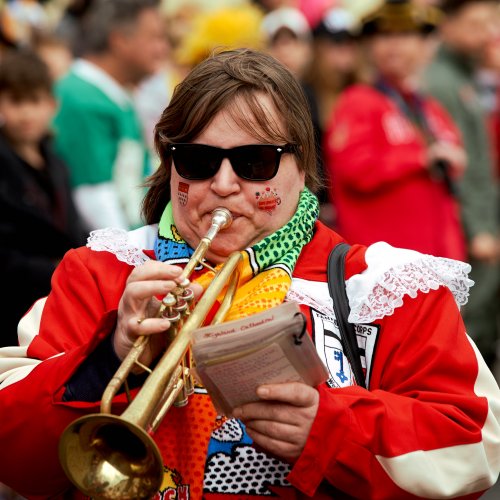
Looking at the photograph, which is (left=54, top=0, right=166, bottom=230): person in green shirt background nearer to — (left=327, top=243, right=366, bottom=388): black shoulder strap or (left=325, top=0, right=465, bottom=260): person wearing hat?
(left=325, top=0, right=465, bottom=260): person wearing hat

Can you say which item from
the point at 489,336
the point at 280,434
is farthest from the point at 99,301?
the point at 489,336

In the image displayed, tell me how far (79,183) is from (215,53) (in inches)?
126

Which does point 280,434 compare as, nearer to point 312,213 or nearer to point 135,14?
point 312,213

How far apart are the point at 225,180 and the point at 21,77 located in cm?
312

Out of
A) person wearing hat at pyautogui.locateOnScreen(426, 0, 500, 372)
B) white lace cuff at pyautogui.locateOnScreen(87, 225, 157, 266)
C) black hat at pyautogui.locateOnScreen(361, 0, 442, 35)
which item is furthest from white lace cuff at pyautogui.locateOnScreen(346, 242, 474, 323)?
person wearing hat at pyautogui.locateOnScreen(426, 0, 500, 372)

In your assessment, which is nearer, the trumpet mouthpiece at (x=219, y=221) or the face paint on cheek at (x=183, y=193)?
the trumpet mouthpiece at (x=219, y=221)

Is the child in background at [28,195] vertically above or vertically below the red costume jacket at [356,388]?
below

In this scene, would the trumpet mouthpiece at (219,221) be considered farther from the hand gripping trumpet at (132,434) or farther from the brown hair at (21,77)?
the brown hair at (21,77)

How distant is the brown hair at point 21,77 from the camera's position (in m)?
5.87

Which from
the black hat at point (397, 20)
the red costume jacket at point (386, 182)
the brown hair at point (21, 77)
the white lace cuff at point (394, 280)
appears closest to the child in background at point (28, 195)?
the brown hair at point (21, 77)

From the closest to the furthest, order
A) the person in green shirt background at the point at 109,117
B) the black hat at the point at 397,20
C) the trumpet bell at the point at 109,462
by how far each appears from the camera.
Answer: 1. the trumpet bell at the point at 109,462
2. the person in green shirt background at the point at 109,117
3. the black hat at the point at 397,20

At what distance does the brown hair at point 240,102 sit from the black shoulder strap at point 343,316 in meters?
0.34

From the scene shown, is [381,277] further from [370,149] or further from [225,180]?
[370,149]

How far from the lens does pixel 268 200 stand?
123 inches
